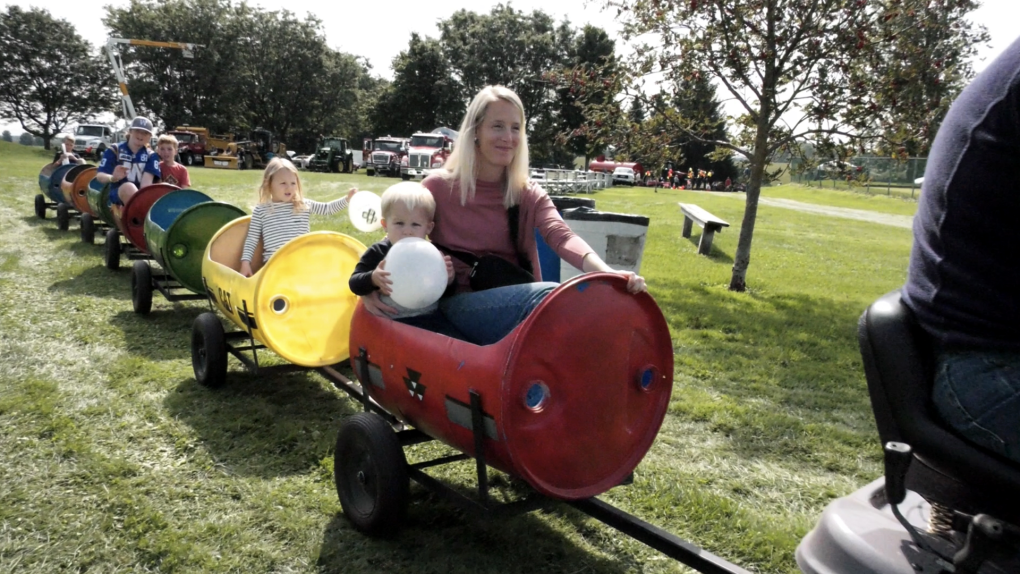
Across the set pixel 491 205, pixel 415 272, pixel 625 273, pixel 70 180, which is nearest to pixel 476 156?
pixel 491 205

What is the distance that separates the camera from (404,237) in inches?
125

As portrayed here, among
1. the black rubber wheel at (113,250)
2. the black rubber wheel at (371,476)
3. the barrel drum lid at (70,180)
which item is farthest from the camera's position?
the barrel drum lid at (70,180)

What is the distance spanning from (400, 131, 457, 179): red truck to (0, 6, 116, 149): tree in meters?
30.3

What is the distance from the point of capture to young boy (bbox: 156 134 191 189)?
28.0ft

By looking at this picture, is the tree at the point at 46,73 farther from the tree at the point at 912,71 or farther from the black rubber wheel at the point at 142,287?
the tree at the point at 912,71

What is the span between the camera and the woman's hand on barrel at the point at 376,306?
3184 millimetres

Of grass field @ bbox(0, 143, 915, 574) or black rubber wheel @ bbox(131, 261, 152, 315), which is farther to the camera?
black rubber wheel @ bbox(131, 261, 152, 315)

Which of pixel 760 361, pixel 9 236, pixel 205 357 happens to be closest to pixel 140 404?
pixel 205 357

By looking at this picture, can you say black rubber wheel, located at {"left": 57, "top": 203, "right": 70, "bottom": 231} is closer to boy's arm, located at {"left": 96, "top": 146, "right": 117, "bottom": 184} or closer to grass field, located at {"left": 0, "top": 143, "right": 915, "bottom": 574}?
boy's arm, located at {"left": 96, "top": 146, "right": 117, "bottom": 184}

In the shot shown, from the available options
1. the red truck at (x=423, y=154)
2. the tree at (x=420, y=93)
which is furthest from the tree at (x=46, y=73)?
the red truck at (x=423, y=154)

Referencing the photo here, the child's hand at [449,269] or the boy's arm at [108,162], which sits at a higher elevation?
the boy's arm at [108,162]

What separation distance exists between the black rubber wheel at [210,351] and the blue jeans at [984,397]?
4.38m

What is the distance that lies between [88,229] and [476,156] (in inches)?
386

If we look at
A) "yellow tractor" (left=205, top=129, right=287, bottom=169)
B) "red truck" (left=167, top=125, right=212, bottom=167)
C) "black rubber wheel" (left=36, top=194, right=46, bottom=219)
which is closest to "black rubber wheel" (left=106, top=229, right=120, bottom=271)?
"black rubber wheel" (left=36, top=194, right=46, bottom=219)
